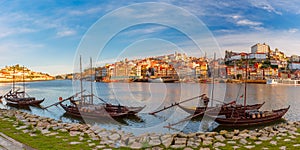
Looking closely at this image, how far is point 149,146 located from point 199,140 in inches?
63.3

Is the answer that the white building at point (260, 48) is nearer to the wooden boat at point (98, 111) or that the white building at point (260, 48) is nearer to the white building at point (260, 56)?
the white building at point (260, 56)

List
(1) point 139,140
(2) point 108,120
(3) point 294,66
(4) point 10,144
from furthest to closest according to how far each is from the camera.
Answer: (3) point 294,66
(2) point 108,120
(1) point 139,140
(4) point 10,144

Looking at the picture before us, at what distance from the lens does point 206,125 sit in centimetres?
1529

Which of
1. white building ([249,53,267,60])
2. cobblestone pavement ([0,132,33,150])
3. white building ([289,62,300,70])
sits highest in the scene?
white building ([249,53,267,60])

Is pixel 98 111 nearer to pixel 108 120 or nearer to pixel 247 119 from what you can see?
pixel 108 120

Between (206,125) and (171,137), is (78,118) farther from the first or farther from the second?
(171,137)

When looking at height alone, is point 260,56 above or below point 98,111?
above

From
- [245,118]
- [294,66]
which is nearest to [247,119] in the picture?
[245,118]

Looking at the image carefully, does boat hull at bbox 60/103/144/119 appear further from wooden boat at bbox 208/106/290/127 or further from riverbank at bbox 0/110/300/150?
riverbank at bbox 0/110/300/150

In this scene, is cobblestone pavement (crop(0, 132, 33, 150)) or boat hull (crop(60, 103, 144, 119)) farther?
boat hull (crop(60, 103, 144, 119))

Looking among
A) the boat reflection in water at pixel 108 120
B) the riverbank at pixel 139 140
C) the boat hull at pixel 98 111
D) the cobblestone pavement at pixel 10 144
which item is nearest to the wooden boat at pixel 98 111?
the boat hull at pixel 98 111

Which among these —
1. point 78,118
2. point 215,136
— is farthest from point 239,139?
point 78,118

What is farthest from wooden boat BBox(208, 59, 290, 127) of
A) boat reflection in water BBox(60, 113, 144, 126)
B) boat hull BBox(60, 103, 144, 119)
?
boat hull BBox(60, 103, 144, 119)

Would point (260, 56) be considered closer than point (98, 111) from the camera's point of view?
No
